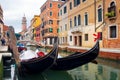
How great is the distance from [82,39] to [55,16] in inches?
584

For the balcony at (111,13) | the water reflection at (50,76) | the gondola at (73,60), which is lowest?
the water reflection at (50,76)

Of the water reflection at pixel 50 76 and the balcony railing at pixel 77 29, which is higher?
the balcony railing at pixel 77 29

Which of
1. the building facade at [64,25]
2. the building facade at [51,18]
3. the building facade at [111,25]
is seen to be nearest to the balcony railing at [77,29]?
the building facade at [64,25]

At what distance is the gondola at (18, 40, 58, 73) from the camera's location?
6.48 meters

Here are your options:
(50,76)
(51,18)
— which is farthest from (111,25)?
(51,18)

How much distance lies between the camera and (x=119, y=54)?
10125 millimetres

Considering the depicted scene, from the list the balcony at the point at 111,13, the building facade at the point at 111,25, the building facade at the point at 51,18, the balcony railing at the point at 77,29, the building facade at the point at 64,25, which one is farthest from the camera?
the building facade at the point at 51,18

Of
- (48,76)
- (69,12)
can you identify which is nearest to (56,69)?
(48,76)

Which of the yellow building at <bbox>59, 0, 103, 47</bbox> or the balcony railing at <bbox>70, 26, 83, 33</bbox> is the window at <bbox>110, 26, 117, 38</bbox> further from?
the balcony railing at <bbox>70, 26, 83, 33</bbox>

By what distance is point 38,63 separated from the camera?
6.51m

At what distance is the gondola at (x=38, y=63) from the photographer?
255 inches

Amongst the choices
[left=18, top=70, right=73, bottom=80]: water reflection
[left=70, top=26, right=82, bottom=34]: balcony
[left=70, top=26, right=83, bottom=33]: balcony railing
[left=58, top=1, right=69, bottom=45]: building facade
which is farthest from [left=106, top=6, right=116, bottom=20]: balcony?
[left=58, top=1, right=69, bottom=45]: building facade

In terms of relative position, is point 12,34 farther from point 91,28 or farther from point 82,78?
point 91,28

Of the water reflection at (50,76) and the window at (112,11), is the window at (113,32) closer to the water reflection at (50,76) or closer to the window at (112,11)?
the window at (112,11)
